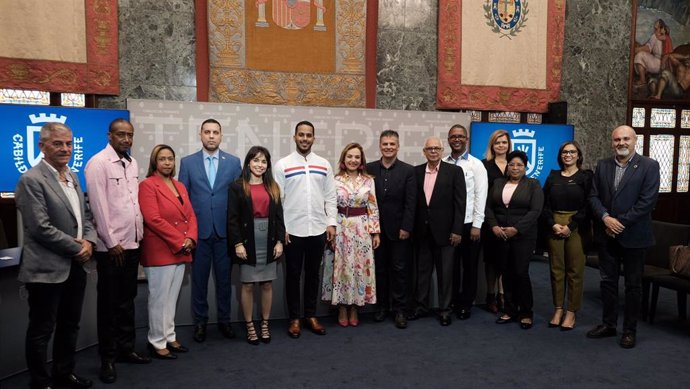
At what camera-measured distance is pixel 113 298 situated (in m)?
2.90

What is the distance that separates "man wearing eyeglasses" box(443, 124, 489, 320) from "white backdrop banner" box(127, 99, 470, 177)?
54.2 inches

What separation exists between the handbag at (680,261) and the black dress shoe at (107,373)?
3901 millimetres

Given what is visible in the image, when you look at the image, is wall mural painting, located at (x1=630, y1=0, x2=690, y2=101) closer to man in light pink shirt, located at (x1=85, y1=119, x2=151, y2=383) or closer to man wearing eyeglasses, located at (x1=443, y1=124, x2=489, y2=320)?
man wearing eyeglasses, located at (x1=443, y1=124, x2=489, y2=320)

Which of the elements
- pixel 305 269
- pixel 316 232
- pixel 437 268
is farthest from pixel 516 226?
pixel 305 269

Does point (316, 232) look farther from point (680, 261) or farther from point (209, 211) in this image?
point (680, 261)

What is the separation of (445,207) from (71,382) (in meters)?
2.69

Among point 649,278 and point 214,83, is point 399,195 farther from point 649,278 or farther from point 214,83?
point 214,83

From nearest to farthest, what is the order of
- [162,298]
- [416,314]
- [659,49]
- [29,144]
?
[162,298] < [416,314] < [29,144] < [659,49]

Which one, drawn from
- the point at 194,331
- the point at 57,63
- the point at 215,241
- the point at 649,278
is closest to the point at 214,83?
the point at 57,63

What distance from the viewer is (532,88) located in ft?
21.8

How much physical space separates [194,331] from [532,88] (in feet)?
17.1

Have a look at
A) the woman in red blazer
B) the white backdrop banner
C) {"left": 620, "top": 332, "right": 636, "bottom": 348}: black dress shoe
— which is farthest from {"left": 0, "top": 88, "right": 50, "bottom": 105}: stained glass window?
{"left": 620, "top": 332, "right": 636, "bottom": 348}: black dress shoe

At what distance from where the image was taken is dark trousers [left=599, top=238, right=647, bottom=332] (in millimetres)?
3504

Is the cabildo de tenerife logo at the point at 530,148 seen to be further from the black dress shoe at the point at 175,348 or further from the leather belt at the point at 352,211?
the black dress shoe at the point at 175,348
